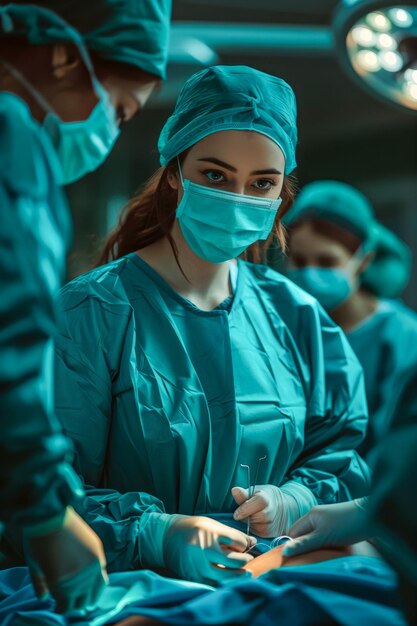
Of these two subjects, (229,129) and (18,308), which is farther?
(229,129)

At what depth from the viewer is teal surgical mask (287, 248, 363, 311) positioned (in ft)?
12.1

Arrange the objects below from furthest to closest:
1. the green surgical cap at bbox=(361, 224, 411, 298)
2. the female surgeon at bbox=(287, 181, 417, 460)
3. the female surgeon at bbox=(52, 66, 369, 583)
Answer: the green surgical cap at bbox=(361, 224, 411, 298) → the female surgeon at bbox=(287, 181, 417, 460) → the female surgeon at bbox=(52, 66, 369, 583)

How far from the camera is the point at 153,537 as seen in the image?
1750mm

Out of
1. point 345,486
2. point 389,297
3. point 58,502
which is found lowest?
point 389,297

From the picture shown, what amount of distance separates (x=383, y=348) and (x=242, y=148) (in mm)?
1847

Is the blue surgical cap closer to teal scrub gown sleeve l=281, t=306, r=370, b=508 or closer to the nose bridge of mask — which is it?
teal scrub gown sleeve l=281, t=306, r=370, b=508

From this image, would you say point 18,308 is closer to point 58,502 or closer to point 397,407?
point 58,502

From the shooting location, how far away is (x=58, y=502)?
1351 millimetres

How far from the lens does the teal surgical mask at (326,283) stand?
370cm

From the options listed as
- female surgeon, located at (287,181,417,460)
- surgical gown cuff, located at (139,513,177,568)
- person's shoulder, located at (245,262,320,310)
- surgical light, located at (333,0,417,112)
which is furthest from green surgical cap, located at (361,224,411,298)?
surgical gown cuff, located at (139,513,177,568)

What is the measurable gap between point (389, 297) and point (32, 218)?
321 centimetres

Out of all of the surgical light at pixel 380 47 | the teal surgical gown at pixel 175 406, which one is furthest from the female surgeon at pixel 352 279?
the teal surgical gown at pixel 175 406

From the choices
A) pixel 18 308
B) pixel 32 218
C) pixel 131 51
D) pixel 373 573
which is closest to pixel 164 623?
pixel 373 573

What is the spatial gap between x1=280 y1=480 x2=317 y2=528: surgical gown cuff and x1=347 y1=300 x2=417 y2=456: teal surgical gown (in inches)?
52.2
